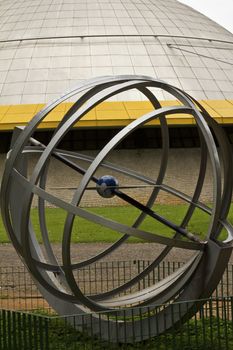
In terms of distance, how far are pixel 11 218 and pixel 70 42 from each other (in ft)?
127

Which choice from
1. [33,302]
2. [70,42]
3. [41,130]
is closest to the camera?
[33,302]

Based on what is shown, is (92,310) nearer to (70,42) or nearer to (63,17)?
(70,42)

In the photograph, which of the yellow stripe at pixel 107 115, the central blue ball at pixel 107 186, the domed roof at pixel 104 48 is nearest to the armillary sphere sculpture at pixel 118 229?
the central blue ball at pixel 107 186

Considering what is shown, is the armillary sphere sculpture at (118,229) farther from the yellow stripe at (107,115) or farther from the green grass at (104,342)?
the yellow stripe at (107,115)

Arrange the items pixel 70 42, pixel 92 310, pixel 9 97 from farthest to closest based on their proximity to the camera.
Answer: pixel 70 42 → pixel 9 97 → pixel 92 310

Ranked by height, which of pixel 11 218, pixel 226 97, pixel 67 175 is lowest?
pixel 67 175

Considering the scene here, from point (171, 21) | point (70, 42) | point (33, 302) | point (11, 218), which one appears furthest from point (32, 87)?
point (11, 218)

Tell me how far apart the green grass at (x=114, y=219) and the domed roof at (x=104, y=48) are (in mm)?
8923

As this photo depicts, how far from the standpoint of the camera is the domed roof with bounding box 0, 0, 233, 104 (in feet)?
165

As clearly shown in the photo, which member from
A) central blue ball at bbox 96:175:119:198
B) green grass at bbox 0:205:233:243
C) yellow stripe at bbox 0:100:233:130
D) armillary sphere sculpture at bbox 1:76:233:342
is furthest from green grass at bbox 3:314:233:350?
yellow stripe at bbox 0:100:233:130

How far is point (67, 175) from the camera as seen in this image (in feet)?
154

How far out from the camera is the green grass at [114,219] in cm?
3127

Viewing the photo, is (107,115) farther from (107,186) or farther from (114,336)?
(114,336)

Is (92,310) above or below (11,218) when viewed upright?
below
